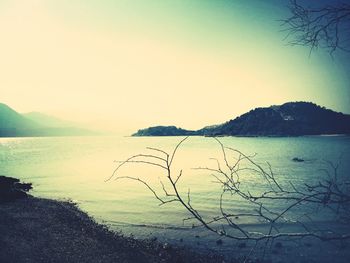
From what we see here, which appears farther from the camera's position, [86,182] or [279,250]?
[86,182]

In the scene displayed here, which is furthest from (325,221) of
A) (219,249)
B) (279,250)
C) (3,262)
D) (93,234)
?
(3,262)

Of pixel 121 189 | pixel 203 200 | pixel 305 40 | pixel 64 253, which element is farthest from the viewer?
pixel 121 189

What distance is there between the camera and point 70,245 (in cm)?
1378

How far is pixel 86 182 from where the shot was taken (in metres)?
42.1

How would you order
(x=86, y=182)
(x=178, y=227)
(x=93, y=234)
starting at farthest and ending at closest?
(x=86, y=182)
(x=178, y=227)
(x=93, y=234)

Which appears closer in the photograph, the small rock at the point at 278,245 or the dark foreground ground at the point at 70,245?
the dark foreground ground at the point at 70,245

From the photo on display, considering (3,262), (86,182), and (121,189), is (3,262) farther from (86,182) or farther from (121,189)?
(86,182)

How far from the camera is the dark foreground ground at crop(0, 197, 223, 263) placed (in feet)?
40.7

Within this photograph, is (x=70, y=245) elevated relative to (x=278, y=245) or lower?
elevated

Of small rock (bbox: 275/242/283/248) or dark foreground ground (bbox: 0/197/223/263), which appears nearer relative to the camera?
dark foreground ground (bbox: 0/197/223/263)

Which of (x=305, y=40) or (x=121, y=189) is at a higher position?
(x=305, y=40)

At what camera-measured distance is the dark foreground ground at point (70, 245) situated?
1241cm

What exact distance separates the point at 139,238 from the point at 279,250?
7.81 meters

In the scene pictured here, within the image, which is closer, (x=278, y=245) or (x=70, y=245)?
(x=70, y=245)
